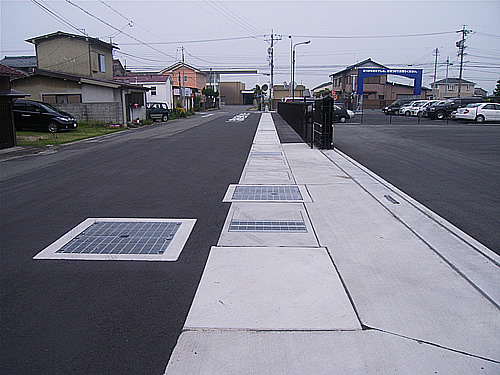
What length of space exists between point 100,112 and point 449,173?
81.6ft

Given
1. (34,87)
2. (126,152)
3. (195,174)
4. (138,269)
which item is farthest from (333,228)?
(34,87)

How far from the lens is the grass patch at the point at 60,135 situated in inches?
834

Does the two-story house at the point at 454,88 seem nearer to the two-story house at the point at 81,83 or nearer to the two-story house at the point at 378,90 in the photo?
the two-story house at the point at 378,90

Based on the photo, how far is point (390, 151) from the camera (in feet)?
53.3

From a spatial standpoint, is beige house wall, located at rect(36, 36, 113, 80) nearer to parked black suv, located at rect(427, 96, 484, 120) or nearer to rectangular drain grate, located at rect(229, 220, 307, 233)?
parked black suv, located at rect(427, 96, 484, 120)

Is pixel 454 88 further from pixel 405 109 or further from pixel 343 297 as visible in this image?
pixel 343 297

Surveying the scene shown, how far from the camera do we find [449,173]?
11430 millimetres

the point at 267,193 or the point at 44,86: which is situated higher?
the point at 44,86

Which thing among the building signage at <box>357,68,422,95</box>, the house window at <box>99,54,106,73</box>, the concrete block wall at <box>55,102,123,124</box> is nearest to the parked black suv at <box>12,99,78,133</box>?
the concrete block wall at <box>55,102,123,124</box>

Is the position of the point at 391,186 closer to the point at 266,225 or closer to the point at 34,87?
the point at 266,225

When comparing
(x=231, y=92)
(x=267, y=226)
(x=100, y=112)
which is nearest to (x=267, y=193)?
(x=267, y=226)

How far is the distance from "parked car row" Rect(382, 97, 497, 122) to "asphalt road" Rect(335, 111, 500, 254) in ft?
53.4

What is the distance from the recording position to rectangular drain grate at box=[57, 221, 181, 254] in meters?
5.99

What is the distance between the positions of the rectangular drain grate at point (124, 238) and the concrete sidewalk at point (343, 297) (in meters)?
0.83
